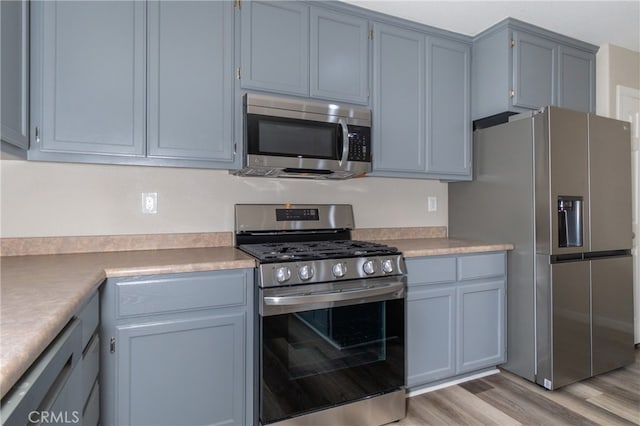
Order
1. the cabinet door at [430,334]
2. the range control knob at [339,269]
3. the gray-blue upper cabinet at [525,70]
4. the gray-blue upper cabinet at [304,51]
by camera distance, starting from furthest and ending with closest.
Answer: the gray-blue upper cabinet at [525,70], the cabinet door at [430,334], the gray-blue upper cabinet at [304,51], the range control knob at [339,269]

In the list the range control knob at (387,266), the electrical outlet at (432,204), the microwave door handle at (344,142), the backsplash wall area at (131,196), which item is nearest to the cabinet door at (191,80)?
the backsplash wall area at (131,196)

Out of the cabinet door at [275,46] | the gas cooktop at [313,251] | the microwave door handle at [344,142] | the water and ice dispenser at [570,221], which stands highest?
the cabinet door at [275,46]

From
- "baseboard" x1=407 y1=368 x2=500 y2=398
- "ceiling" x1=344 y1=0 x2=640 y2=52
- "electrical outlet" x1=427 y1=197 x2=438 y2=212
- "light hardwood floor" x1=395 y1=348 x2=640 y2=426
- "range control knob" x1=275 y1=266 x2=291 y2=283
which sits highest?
"ceiling" x1=344 y1=0 x2=640 y2=52

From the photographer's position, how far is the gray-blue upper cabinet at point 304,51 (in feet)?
6.62

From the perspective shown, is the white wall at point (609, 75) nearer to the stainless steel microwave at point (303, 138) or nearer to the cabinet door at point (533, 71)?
the cabinet door at point (533, 71)

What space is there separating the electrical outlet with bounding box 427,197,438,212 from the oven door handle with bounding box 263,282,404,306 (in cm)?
113

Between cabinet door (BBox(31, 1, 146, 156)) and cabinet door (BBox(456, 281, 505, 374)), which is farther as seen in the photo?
cabinet door (BBox(456, 281, 505, 374))

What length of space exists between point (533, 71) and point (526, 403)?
6.95ft

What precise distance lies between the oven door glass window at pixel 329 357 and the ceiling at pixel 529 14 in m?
1.75

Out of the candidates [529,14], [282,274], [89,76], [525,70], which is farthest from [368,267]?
[529,14]

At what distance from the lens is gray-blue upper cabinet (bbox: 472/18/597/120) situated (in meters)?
2.48

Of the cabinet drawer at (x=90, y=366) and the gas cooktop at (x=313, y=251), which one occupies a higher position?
the gas cooktop at (x=313, y=251)

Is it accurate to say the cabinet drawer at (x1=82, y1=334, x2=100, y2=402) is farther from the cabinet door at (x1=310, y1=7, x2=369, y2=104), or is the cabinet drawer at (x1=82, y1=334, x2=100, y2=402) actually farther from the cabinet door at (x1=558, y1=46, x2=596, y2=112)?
the cabinet door at (x1=558, y1=46, x2=596, y2=112)

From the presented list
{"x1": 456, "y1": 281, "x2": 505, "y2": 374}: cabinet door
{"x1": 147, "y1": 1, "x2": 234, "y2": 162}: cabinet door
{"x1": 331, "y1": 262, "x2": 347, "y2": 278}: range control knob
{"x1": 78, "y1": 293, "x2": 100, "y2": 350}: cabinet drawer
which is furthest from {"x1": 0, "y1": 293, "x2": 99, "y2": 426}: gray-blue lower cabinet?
{"x1": 456, "y1": 281, "x2": 505, "y2": 374}: cabinet door
